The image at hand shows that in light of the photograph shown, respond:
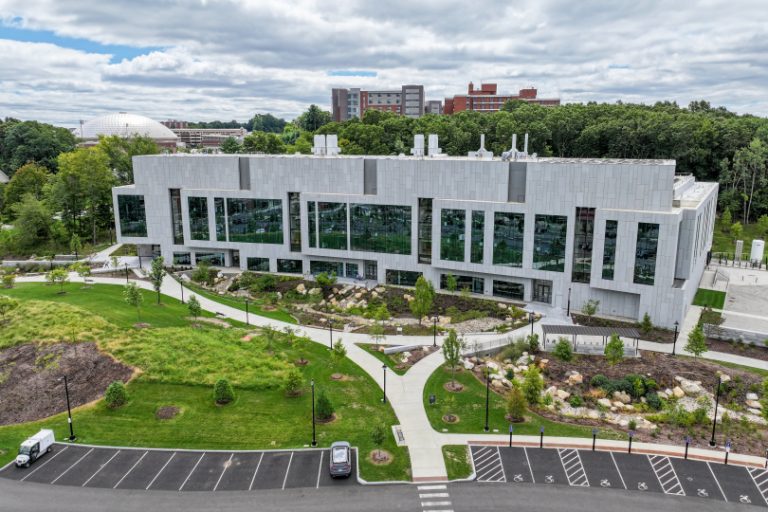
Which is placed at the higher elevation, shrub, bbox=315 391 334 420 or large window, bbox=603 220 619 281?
large window, bbox=603 220 619 281

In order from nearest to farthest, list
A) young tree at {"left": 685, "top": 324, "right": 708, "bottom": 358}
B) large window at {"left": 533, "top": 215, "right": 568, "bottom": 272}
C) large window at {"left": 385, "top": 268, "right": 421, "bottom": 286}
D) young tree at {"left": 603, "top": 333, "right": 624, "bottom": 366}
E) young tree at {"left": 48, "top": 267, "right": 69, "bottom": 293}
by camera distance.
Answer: young tree at {"left": 603, "top": 333, "right": 624, "bottom": 366}, young tree at {"left": 685, "top": 324, "right": 708, "bottom": 358}, large window at {"left": 533, "top": 215, "right": 568, "bottom": 272}, young tree at {"left": 48, "top": 267, "right": 69, "bottom": 293}, large window at {"left": 385, "top": 268, "right": 421, "bottom": 286}

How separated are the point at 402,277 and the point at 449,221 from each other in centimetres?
1028

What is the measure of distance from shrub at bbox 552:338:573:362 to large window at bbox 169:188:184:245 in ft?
185

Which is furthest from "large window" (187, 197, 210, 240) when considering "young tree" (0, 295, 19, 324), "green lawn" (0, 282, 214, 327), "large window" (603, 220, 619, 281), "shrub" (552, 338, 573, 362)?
"large window" (603, 220, 619, 281)

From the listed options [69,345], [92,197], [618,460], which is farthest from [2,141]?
[618,460]

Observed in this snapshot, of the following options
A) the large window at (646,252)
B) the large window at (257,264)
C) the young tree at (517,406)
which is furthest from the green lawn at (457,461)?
the large window at (257,264)

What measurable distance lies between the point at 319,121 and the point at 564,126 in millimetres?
89586

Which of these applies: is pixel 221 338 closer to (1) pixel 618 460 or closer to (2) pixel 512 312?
(2) pixel 512 312

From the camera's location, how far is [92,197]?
100625 mm

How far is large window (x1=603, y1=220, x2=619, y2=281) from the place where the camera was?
58531 mm

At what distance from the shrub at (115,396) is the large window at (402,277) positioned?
1472 inches

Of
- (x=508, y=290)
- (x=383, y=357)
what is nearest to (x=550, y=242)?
(x=508, y=290)

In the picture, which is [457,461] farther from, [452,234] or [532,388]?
[452,234]

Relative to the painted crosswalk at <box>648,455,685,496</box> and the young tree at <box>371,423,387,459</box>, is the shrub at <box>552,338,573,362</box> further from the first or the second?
the young tree at <box>371,423,387,459</box>
